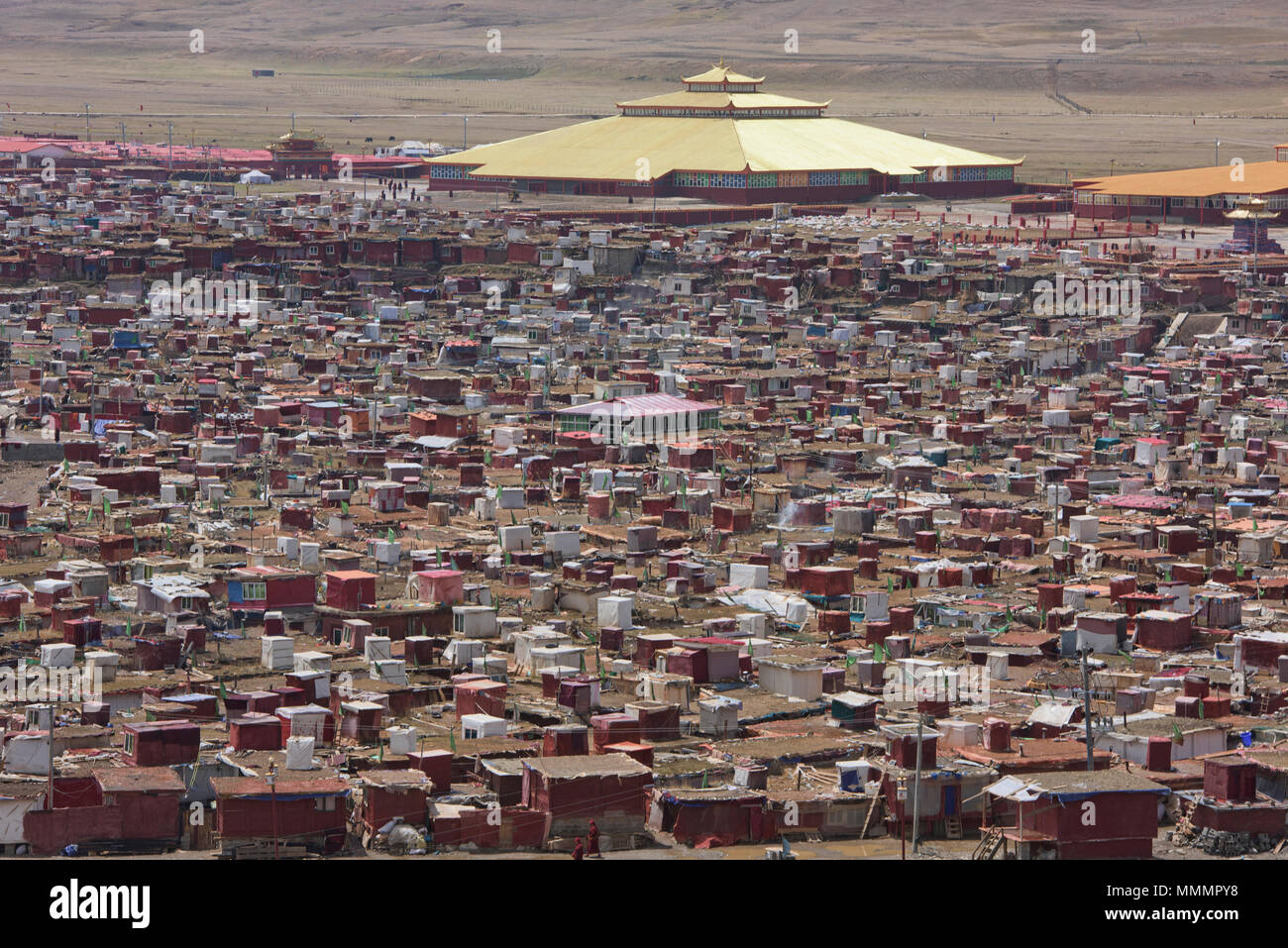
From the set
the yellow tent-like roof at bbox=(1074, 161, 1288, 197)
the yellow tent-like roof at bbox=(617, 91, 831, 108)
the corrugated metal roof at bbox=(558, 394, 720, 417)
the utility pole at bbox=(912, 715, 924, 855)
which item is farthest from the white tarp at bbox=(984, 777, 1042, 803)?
the yellow tent-like roof at bbox=(617, 91, 831, 108)

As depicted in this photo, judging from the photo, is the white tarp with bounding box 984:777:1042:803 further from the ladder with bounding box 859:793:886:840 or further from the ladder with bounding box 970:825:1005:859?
the ladder with bounding box 859:793:886:840

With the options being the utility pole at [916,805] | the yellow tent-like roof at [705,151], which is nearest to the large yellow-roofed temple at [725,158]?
the yellow tent-like roof at [705,151]

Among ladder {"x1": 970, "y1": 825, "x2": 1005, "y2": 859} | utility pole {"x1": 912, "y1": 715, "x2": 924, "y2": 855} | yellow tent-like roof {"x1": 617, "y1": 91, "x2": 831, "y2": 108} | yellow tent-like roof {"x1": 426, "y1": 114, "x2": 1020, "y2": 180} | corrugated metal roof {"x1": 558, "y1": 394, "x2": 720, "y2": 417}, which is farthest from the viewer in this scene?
yellow tent-like roof {"x1": 617, "y1": 91, "x2": 831, "y2": 108}

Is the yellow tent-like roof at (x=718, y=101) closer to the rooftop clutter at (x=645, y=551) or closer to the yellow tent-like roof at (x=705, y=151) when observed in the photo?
the yellow tent-like roof at (x=705, y=151)

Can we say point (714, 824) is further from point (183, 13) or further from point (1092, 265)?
point (183, 13)

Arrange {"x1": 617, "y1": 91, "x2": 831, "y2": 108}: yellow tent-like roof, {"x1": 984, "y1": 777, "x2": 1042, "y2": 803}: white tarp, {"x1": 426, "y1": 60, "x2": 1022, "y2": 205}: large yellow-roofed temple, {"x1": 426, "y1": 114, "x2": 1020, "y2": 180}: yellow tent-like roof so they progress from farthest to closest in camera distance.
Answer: {"x1": 617, "y1": 91, "x2": 831, "y2": 108}: yellow tent-like roof → {"x1": 426, "y1": 114, "x2": 1020, "y2": 180}: yellow tent-like roof → {"x1": 426, "y1": 60, "x2": 1022, "y2": 205}: large yellow-roofed temple → {"x1": 984, "y1": 777, "x2": 1042, "y2": 803}: white tarp

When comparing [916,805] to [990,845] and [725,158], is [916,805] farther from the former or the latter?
[725,158]
